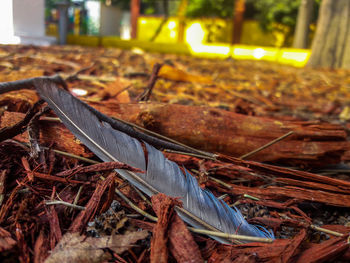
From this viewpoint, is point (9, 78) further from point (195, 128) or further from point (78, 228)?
point (78, 228)

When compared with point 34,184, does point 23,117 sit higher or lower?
higher

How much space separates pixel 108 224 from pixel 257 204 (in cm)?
60

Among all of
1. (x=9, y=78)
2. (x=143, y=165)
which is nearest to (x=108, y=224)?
(x=143, y=165)

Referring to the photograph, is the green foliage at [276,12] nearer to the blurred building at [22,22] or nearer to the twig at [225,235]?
the blurred building at [22,22]

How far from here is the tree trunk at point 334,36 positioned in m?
8.68

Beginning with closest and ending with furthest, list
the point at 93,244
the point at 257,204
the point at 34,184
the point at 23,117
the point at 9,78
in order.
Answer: the point at 93,244, the point at 34,184, the point at 257,204, the point at 23,117, the point at 9,78

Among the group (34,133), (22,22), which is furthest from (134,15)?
(34,133)

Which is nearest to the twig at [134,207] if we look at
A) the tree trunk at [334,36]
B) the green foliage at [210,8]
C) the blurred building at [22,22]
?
the blurred building at [22,22]

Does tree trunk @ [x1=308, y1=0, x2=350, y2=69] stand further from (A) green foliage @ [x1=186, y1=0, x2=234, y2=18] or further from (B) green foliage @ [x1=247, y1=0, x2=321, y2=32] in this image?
(A) green foliage @ [x1=186, y1=0, x2=234, y2=18]

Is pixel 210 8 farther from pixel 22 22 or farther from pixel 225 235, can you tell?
pixel 225 235

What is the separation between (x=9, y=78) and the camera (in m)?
2.01

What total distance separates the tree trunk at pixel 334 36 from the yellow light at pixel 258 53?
2.22 metres

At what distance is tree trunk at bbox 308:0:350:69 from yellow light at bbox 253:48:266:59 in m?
2.22

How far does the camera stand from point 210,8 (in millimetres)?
18891
